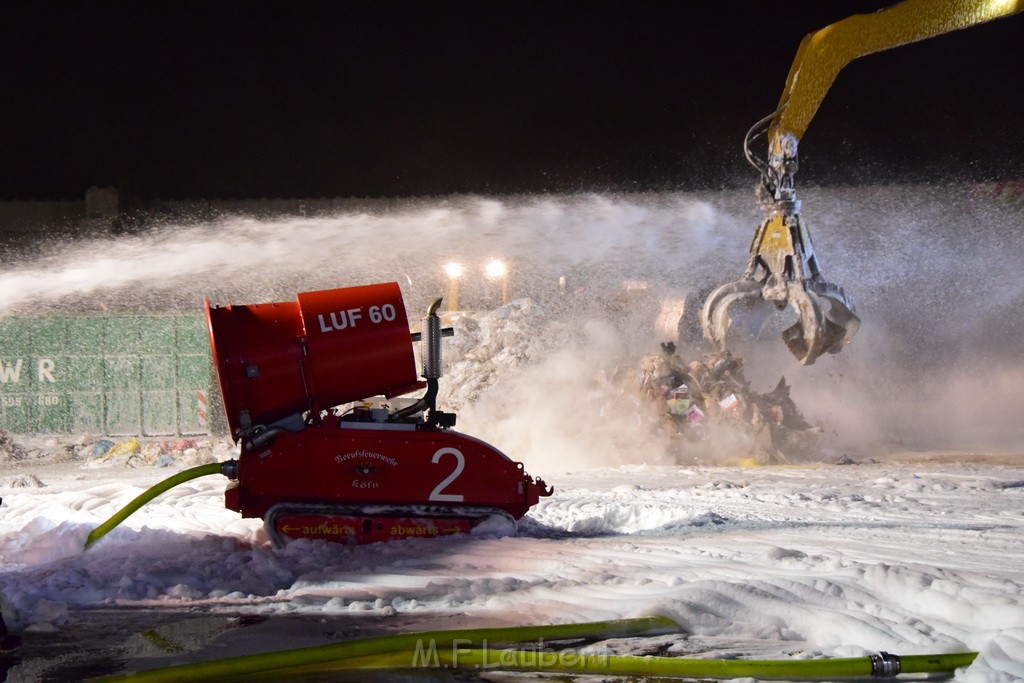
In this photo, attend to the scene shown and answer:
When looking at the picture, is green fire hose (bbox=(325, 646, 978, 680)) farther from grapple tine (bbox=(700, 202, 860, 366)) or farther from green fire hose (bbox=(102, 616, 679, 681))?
grapple tine (bbox=(700, 202, 860, 366))

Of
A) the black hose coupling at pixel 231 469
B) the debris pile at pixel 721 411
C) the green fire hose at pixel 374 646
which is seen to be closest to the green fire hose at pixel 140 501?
the black hose coupling at pixel 231 469

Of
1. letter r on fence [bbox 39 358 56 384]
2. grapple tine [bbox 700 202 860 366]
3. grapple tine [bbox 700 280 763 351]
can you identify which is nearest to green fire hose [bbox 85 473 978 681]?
grapple tine [bbox 700 202 860 366]

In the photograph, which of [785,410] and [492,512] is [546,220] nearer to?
[785,410]

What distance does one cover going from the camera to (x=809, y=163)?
795 inches

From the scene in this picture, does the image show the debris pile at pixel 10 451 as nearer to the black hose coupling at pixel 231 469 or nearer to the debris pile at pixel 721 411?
the debris pile at pixel 721 411

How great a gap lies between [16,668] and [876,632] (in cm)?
338

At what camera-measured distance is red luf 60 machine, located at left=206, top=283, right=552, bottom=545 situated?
5.66 meters

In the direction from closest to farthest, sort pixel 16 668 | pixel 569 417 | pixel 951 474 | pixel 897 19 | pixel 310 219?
1. pixel 16 668
2. pixel 951 474
3. pixel 897 19
4. pixel 569 417
5. pixel 310 219

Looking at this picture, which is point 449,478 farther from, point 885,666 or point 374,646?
point 885,666

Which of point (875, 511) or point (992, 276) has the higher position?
point (992, 276)

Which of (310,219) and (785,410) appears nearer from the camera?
(785,410)

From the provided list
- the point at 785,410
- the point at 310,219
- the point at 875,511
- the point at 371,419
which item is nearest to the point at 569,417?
the point at 785,410

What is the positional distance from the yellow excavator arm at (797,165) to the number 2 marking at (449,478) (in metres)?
6.64

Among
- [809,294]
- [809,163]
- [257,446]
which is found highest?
[809,163]
